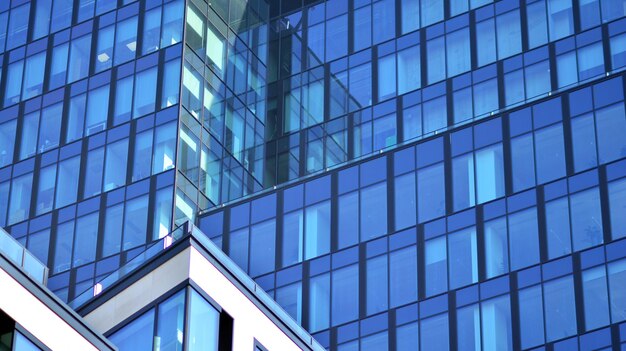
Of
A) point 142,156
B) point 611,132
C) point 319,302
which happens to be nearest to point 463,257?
point 319,302

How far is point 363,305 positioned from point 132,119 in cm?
1685

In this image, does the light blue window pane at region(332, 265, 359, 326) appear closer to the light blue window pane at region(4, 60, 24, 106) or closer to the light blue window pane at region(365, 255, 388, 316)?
the light blue window pane at region(365, 255, 388, 316)

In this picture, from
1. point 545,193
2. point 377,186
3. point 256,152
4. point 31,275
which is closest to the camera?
point 31,275

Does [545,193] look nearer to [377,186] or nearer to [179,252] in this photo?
[377,186]

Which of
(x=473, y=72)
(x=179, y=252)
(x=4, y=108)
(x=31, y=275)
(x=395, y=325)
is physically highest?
(x=4, y=108)

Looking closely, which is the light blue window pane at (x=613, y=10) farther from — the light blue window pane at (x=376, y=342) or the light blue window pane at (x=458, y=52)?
the light blue window pane at (x=376, y=342)

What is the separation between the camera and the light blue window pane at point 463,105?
87.1m

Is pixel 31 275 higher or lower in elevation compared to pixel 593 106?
lower

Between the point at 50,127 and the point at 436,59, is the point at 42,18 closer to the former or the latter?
the point at 50,127

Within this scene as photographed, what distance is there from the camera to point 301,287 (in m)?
85.4

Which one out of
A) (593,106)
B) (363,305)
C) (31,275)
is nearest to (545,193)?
(593,106)

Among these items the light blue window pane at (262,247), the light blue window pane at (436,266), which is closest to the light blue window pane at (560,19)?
the light blue window pane at (436,266)

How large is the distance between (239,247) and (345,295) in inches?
269

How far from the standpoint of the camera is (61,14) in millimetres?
98250
